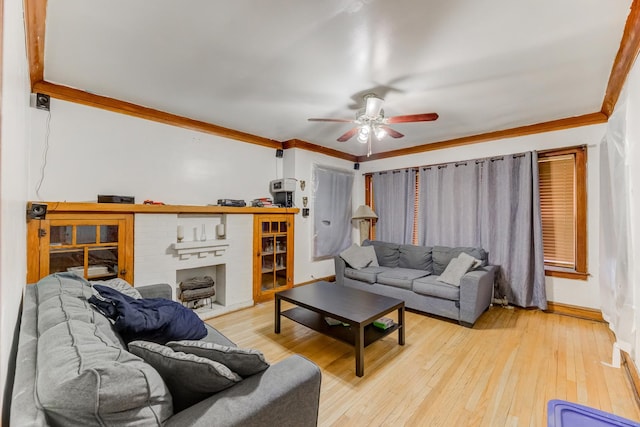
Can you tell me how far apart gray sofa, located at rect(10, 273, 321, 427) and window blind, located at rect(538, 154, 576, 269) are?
3878mm

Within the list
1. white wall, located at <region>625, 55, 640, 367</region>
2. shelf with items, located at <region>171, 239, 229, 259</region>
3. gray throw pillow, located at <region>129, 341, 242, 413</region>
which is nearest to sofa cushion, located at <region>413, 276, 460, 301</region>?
white wall, located at <region>625, 55, 640, 367</region>

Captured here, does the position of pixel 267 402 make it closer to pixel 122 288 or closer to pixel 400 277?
pixel 122 288

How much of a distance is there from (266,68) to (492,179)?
3.35 metres

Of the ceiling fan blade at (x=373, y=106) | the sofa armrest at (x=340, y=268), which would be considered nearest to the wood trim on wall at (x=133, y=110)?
the ceiling fan blade at (x=373, y=106)

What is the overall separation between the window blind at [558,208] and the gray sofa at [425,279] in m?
0.80

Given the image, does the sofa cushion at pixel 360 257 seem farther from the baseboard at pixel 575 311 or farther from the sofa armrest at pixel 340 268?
the baseboard at pixel 575 311

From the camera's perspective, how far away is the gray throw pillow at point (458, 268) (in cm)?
332

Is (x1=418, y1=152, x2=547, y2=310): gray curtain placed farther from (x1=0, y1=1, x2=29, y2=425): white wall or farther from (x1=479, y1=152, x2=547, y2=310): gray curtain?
(x1=0, y1=1, x2=29, y2=425): white wall

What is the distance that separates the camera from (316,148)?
15.7 ft

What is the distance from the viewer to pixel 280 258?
4359mm

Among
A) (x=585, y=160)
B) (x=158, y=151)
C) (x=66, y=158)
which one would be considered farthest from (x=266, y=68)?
(x=585, y=160)

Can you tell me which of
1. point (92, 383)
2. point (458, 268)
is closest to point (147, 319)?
point (92, 383)

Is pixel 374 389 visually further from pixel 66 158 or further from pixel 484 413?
pixel 66 158

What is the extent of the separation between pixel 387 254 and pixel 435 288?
1.23 meters
